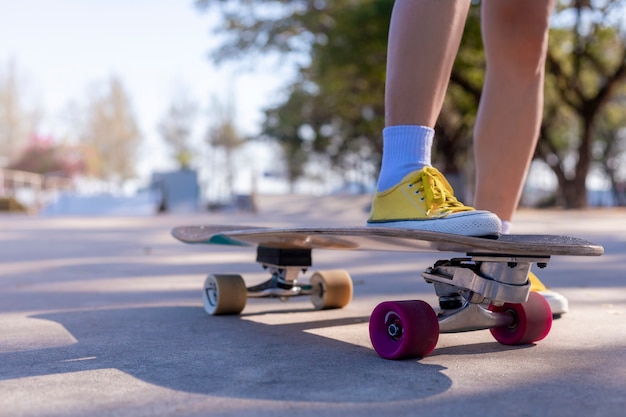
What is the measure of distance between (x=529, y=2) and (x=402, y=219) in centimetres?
90

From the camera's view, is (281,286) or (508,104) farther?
(281,286)

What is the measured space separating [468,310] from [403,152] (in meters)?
0.42

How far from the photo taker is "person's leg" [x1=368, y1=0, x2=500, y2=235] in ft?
6.12

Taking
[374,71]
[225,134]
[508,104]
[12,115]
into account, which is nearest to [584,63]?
[374,71]

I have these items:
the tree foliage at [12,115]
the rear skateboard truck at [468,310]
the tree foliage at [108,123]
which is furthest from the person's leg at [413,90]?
the tree foliage at [108,123]

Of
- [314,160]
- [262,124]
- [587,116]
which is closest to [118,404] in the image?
[587,116]

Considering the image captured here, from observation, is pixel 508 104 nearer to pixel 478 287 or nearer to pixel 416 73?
pixel 416 73

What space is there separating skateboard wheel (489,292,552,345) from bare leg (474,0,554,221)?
1.57 feet

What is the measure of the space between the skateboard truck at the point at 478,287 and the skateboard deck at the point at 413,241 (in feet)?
0.14

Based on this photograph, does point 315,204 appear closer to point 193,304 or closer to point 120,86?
point 193,304

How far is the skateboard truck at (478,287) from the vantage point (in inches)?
65.4

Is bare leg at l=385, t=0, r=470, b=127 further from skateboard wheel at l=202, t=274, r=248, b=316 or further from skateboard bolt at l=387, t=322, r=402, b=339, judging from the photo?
skateboard wheel at l=202, t=274, r=248, b=316

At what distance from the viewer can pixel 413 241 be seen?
1710 millimetres

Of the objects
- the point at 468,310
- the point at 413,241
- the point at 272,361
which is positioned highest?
the point at 413,241
